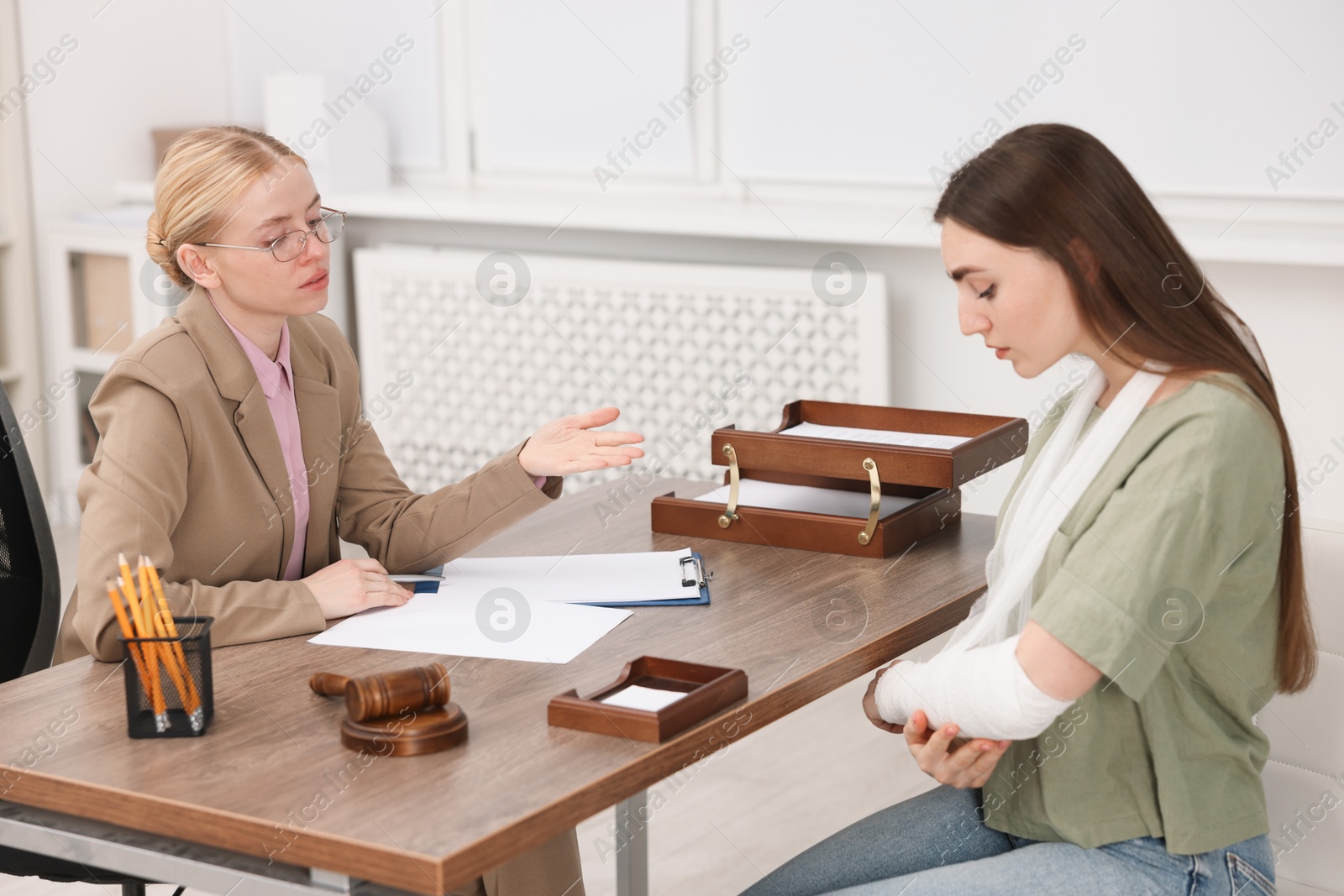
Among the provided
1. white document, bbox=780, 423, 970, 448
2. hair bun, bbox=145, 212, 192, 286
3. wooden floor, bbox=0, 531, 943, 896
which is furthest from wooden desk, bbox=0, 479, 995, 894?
wooden floor, bbox=0, 531, 943, 896

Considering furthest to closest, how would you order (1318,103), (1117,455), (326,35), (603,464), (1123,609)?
(326,35) → (1318,103) → (603,464) → (1117,455) → (1123,609)

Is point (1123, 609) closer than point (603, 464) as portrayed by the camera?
Yes

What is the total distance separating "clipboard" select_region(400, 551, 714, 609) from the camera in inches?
68.6

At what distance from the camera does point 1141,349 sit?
1.41 m

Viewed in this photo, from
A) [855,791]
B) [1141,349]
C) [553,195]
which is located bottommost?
[855,791]

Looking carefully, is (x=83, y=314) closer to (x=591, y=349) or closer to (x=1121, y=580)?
(x=591, y=349)

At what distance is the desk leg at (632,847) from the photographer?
81.2 inches

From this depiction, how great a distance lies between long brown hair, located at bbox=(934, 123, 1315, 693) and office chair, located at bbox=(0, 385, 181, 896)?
1.24 meters

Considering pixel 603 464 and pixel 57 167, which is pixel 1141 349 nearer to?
pixel 603 464

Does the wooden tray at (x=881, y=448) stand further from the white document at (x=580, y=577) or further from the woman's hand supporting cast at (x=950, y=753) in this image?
the woman's hand supporting cast at (x=950, y=753)

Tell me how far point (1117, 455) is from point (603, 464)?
2.25ft

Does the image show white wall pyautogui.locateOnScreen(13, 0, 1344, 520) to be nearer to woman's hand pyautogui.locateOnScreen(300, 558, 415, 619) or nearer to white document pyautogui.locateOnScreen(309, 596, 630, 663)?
white document pyautogui.locateOnScreen(309, 596, 630, 663)

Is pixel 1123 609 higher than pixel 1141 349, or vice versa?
pixel 1141 349

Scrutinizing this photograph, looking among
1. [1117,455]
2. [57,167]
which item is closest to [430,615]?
[1117,455]
